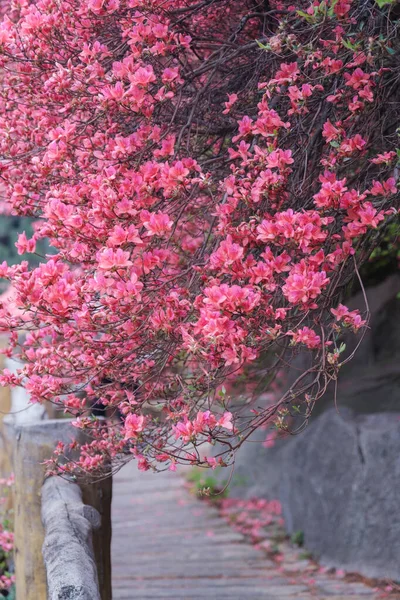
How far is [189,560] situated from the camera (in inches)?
222

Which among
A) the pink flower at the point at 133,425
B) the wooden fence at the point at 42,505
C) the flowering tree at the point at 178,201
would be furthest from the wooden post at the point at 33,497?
the pink flower at the point at 133,425

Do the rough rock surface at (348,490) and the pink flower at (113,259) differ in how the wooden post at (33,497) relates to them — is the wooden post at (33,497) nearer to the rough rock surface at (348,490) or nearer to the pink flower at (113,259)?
the pink flower at (113,259)

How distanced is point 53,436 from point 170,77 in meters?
1.71

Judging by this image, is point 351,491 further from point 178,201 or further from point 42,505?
point 178,201

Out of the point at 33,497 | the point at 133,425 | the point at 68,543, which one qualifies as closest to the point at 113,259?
the point at 133,425

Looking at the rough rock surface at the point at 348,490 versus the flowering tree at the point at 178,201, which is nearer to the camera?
the flowering tree at the point at 178,201

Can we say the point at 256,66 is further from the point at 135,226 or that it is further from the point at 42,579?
the point at 42,579

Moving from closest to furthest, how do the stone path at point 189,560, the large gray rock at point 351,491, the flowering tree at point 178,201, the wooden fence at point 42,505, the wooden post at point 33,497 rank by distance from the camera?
the flowering tree at point 178,201, the wooden fence at point 42,505, the wooden post at point 33,497, the stone path at point 189,560, the large gray rock at point 351,491

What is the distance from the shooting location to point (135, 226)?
2334mm

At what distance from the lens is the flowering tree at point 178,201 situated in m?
2.20

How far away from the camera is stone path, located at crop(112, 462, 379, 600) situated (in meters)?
4.80

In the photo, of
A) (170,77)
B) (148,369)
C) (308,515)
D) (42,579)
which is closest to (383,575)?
Result: (308,515)

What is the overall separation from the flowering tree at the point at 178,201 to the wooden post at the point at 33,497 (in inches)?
19.5

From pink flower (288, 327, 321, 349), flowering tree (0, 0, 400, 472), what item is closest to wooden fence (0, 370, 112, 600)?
flowering tree (0, 0, 400, 472)
